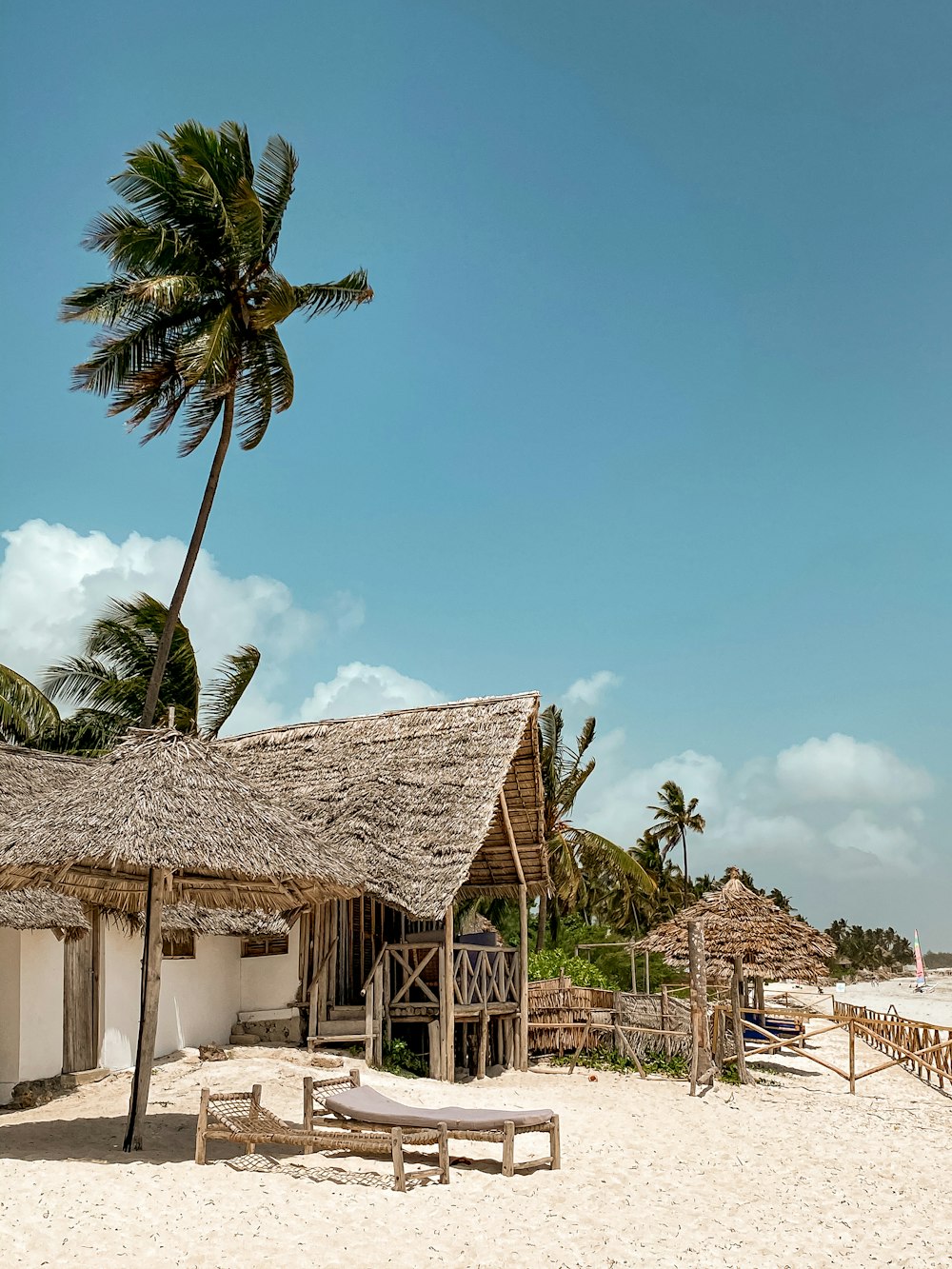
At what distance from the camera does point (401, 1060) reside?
47.1ft

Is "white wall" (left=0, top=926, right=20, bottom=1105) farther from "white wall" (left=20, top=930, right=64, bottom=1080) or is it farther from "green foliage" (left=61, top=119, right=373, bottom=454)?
"green foliage" (left=61, top=119, right=373, bottom=454)

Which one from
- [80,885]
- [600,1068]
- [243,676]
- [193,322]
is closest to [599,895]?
[243,676]

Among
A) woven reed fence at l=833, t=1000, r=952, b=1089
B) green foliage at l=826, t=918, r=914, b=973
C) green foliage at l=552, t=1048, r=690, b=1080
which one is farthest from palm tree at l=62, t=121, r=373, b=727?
green foliage at l=826, t=918, r=914, b=973

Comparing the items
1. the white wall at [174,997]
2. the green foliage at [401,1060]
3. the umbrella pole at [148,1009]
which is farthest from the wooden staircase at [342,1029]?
the umbrella pole at [148,1009]

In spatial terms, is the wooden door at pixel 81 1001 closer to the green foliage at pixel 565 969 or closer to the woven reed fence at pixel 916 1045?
the woven reed fence at pixel 916 1045

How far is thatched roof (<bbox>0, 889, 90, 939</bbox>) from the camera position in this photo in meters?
11.0

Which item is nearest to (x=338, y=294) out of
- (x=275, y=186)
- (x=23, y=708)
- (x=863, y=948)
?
(x=275, y=186)

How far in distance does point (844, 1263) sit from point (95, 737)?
17.1m

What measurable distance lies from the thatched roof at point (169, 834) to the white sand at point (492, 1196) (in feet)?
6.55

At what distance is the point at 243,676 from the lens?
75.0 feet

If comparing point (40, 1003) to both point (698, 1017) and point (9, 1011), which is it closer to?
point (9, 1011)

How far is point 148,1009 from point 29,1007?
3923 mm

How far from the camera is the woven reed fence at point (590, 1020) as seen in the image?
53.7 ft

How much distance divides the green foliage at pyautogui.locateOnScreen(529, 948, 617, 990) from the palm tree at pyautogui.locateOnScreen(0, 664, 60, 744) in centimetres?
1011
